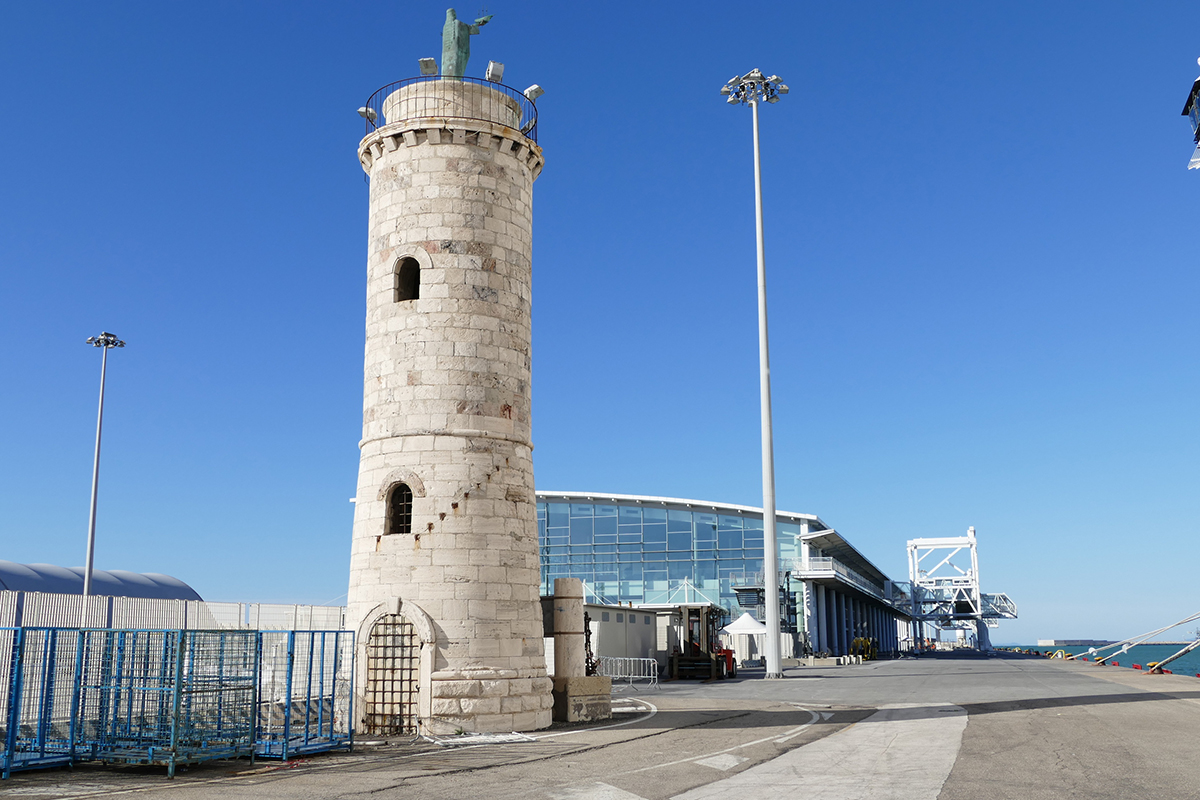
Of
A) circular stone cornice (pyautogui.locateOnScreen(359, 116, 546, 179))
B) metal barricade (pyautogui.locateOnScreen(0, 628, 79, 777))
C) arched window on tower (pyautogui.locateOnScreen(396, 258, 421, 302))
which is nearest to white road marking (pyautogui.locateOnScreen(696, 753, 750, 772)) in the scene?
metal barricade (pyautogui.locateOnScreen(0, 628, 79, 777))

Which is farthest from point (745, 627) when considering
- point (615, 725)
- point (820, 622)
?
point (615, 725)

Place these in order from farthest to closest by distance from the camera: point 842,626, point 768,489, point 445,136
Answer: point 842,626, point 768,489, point 445,136

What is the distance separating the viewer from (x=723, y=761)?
14.2 m

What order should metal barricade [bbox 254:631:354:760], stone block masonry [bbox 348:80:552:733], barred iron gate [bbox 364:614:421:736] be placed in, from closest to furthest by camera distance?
A: metal barricade [bbox 254:631:354:760], barred iron gate [bbox 364:614:421:736], stone block masonry [bbox 348:80:552:733]

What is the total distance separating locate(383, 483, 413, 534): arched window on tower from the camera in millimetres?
19125

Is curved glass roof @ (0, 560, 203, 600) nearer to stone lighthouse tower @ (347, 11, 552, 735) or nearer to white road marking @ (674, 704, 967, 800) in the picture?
stone lighthouse tower @ (347, 11, 552, 735)

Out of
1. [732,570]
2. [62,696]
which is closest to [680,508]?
[732,570]

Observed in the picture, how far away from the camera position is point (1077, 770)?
12578mm

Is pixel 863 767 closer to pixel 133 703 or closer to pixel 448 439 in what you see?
pixel 448 439

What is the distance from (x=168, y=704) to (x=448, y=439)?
6.78 m

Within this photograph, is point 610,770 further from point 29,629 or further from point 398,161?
point 398,161

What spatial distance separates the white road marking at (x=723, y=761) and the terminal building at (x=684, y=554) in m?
41.6

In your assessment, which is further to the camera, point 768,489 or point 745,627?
point 745,627

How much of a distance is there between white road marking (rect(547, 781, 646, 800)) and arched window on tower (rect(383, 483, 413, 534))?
8318 millimetres
